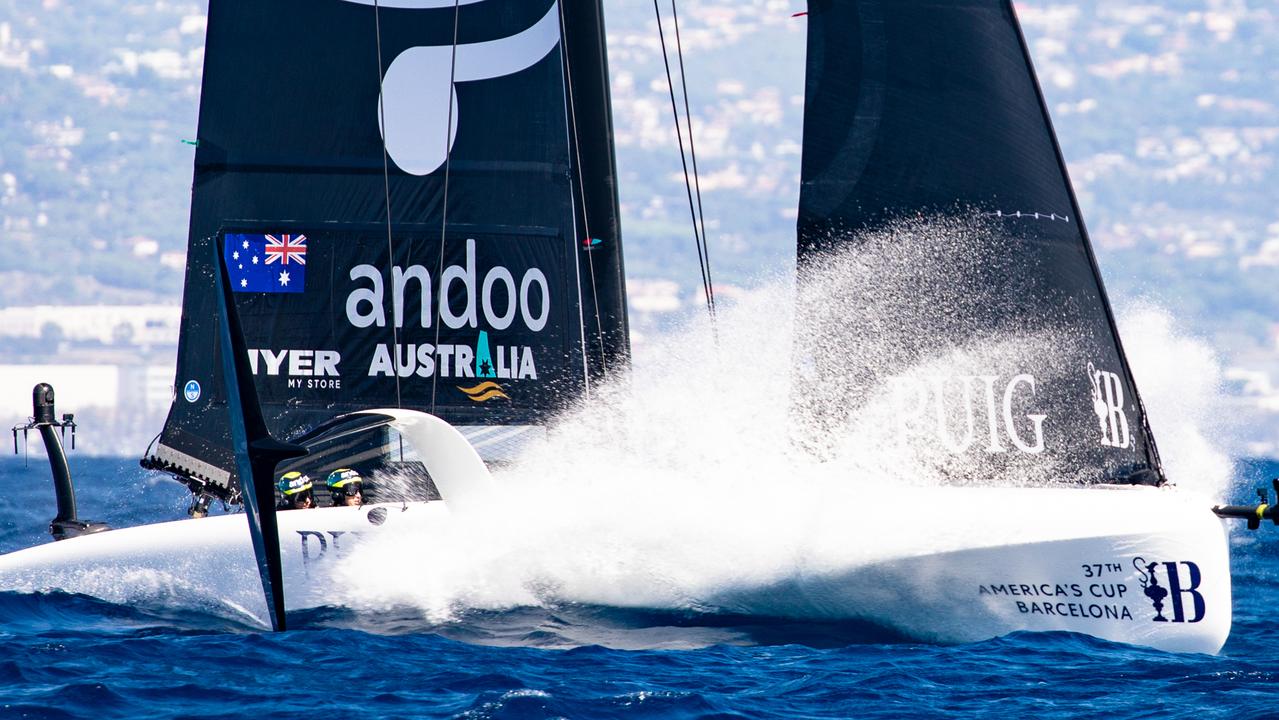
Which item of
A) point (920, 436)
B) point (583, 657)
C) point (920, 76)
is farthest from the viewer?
point (920, 76)

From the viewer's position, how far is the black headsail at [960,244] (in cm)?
930

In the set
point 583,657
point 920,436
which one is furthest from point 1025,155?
point 583,657

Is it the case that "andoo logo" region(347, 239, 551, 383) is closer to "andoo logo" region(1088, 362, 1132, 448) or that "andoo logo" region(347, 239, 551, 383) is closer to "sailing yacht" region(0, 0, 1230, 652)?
"sailing yacht" region(0, 0, 1230, 652)

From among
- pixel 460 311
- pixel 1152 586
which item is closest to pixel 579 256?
pixel 460 311

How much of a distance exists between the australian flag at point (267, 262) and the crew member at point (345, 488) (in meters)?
1.52

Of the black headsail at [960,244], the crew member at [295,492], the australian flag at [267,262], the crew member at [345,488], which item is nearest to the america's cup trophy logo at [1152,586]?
the black headsail at [960,244]

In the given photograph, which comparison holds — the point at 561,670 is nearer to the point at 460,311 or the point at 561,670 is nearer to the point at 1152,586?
the point at 1152,586

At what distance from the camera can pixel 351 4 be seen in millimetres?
11039

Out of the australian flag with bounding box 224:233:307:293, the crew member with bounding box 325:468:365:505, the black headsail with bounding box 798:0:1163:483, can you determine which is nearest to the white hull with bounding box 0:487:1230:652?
the black headsail with bounding box 798:0:1163:483

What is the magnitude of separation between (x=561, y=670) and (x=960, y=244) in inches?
135

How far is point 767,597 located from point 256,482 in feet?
8.78

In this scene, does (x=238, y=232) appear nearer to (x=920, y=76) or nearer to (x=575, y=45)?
(x=575, y=45)

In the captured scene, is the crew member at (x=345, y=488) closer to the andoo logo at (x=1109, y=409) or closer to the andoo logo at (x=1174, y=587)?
the andoo logo at (x=1109, y=409)

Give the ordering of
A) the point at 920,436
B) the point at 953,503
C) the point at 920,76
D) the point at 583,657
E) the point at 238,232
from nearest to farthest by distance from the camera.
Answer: the point at 583,657 < the point at 953,503 < the point at 920,436 < the point at 920,76 < the point at 238,232
